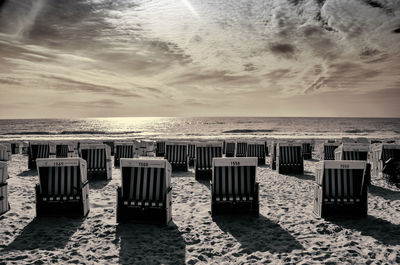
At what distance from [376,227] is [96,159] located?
9694mm

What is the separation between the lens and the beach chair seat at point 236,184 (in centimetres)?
678

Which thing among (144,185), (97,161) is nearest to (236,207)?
(144,185)

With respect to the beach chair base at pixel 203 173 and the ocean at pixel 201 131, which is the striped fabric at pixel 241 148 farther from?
the ocean at pixel 201 131

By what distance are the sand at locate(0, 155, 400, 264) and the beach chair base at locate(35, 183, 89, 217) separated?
0.22 m

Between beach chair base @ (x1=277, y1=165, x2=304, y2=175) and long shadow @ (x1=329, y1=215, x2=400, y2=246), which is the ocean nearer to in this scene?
beach chair base @ (x1=277, y1=165, x2=304, y2=175)

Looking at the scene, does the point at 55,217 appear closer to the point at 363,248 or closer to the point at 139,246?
the point at 139,246

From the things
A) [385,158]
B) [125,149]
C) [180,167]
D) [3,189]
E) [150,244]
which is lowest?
[150,244]

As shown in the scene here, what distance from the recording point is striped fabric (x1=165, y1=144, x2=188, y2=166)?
13.4 metres

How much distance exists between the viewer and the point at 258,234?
20.1 feet

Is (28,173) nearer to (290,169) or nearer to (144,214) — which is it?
(144,214)

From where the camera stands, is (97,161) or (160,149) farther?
(160,149)

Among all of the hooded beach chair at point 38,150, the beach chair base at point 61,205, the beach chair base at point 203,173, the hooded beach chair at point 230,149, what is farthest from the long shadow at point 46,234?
the hooded beach chair at point 230,149

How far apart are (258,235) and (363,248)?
6.46ft

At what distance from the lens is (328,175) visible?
6.79 m
